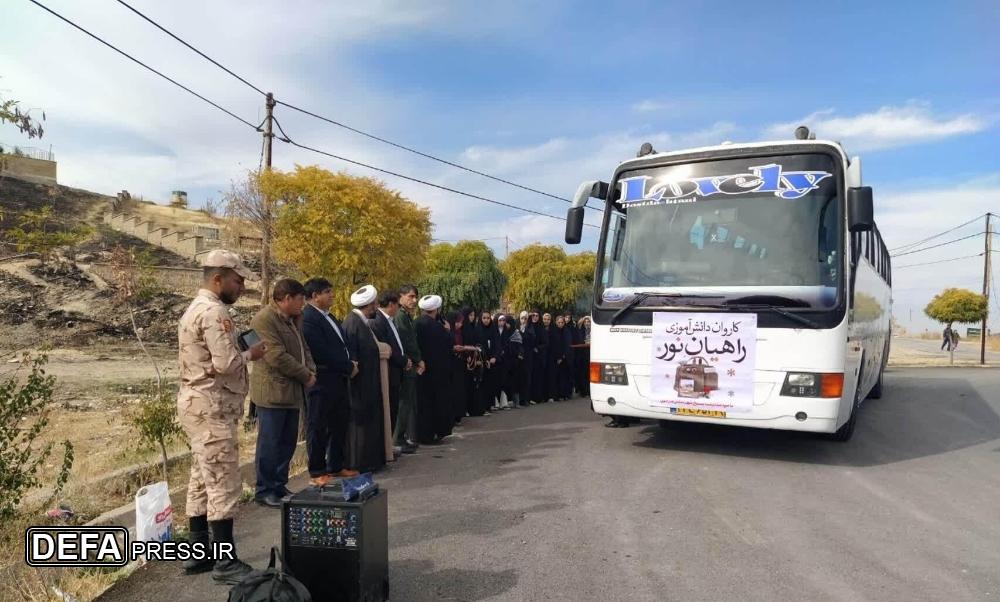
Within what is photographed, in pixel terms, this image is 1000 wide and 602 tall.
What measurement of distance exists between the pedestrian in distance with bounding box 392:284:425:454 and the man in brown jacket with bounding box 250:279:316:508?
2.42 m

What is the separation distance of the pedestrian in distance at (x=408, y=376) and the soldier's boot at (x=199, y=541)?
385cm

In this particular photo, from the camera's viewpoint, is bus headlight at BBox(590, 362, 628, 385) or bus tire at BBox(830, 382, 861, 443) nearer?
bus headlight at BBox(590, 362, 628, 385)

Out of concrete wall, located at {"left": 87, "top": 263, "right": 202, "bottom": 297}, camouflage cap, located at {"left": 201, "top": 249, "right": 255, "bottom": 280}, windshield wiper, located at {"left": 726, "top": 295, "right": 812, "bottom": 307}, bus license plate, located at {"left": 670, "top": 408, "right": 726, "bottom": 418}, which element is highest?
concrete wall, located at {"left": 87, "top": 263, "right": 202, "bottom": 297}

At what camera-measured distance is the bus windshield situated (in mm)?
6969

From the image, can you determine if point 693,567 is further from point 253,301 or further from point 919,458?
point 253,301

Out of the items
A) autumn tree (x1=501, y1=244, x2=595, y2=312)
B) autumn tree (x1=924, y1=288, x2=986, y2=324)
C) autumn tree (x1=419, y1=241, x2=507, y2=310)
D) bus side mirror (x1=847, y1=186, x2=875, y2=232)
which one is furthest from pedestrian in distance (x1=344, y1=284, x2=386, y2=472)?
autumn tree (x1=924, y1=288, x2=986, y2=324)

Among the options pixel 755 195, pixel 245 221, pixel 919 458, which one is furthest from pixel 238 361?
pixel 245 221

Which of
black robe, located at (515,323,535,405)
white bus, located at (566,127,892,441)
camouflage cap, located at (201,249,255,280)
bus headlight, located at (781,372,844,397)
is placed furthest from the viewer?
A: black robe, located at (515,323,535,405)

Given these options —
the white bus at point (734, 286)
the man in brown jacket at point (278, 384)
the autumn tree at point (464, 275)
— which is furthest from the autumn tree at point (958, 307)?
the man in brown jacket at point (278, 384)

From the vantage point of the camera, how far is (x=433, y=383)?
8992 millimetres

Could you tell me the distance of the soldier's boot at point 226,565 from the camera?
13.3 ft

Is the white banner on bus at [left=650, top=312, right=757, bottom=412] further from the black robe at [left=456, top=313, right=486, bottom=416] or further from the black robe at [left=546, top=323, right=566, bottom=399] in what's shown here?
the black robe at [left=546, top=323, right=566, bottom=399]

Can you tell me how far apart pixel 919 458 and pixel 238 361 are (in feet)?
25.1

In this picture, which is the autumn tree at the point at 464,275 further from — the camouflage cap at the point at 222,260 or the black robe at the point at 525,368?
the camouflage cap at the point at 222,260
